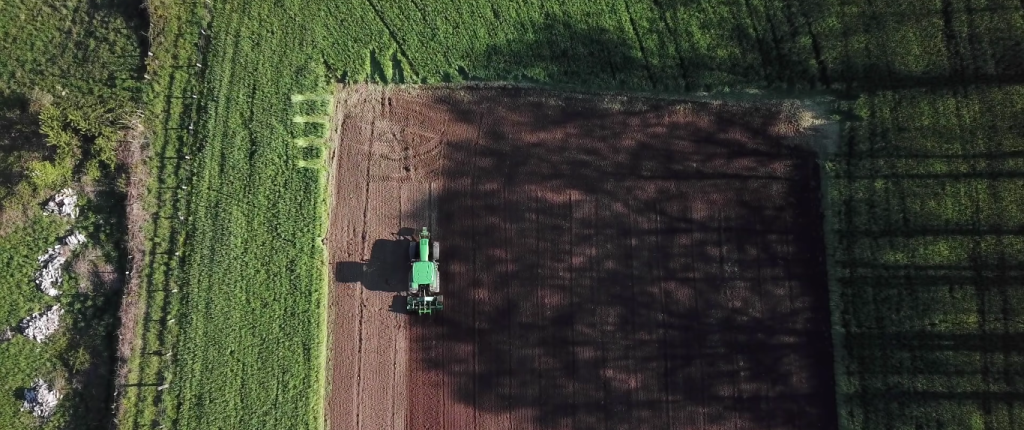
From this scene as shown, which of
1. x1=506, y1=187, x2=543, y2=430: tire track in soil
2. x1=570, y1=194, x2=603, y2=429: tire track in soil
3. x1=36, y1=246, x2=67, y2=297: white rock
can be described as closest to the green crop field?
x1=570, y1=194, x2=603, y2=429: tire track in soil

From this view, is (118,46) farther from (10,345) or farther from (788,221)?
(788,221)

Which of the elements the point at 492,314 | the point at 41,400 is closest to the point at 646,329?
the point at 492,314

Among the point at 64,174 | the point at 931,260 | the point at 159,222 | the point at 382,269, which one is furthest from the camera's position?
the point at 64,174

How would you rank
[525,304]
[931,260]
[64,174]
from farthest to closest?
[64,174], [525,304], [931,260]

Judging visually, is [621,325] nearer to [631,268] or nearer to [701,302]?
[631,268]

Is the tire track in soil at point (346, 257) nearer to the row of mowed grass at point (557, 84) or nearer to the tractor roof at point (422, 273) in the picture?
the row of mowed grass at point (557, 84)

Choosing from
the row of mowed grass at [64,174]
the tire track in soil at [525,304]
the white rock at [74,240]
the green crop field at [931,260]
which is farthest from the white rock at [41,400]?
the green crop field at [931,260]

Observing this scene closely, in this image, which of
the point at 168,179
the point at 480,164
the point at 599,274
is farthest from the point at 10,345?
the point at 599,274
